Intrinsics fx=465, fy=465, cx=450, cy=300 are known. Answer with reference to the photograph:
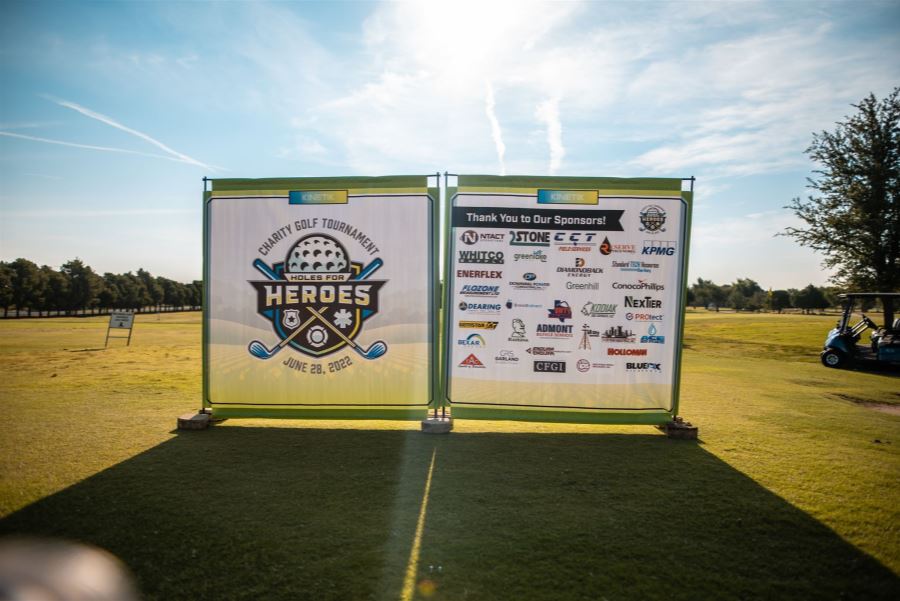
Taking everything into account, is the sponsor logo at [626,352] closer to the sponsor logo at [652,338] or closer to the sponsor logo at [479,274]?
the sponsor logo at [652,338]

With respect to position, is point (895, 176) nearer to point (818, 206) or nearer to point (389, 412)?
point (818, 206)

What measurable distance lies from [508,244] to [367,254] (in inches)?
94.8

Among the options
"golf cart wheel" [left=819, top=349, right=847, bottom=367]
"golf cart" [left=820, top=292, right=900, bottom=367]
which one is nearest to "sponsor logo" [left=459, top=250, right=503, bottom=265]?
"golf cart" [left=820, top=292, right=900, bottom=367]

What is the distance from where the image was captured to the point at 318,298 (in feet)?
26.4

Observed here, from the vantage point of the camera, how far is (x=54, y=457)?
6.29 meters

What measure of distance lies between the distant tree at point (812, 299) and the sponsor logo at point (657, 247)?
372 ft

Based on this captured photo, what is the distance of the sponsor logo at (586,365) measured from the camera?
794 cm

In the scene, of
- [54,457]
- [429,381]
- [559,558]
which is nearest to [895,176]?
[429,381]

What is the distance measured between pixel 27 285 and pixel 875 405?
3382 inches

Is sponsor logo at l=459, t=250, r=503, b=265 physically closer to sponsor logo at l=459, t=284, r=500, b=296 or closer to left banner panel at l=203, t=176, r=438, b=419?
sponsor logo at l=459, t=284, r=500, b=296

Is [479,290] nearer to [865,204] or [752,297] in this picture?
[865,204]

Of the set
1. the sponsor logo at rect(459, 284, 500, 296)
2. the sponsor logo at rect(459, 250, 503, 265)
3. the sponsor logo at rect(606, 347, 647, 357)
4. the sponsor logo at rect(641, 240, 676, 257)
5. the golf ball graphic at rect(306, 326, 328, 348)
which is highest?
the sponsor logo at rect(641, 240, 676, 257)

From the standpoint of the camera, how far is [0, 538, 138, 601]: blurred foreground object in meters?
2.54

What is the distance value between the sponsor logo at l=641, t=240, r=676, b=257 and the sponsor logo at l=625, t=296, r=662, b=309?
2.53ft
